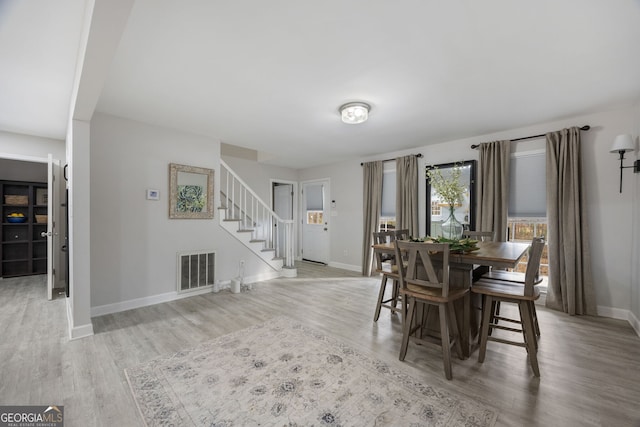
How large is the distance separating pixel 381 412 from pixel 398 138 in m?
3.78

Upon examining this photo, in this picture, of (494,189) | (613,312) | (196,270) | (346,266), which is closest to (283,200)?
(346,266)

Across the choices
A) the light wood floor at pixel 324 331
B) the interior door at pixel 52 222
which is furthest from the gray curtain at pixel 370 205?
the interior door at pixel 52 222

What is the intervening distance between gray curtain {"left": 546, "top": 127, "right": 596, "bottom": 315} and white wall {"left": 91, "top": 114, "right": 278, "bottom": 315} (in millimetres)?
4986

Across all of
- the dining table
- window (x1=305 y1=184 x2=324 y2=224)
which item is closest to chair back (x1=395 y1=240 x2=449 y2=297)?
the dining table

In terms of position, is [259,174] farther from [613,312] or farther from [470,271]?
[613,312]

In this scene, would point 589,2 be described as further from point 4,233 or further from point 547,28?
point 4,233

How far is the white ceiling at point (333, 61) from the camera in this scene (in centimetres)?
167

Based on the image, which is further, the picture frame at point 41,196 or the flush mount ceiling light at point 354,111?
the picture frame at point 41,196

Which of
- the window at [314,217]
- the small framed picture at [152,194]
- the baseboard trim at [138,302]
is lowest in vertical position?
the baseboard trim at [138,302]

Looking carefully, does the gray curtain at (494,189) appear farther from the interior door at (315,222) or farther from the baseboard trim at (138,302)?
the baseboard trim at (138,302)

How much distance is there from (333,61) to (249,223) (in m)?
4.22

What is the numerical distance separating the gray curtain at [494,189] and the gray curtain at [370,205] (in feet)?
5.93

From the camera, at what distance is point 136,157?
3508 mm

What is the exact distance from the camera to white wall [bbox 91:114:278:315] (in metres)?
3.23
